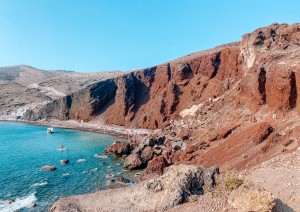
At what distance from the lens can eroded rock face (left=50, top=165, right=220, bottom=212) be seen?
19875 millimetres

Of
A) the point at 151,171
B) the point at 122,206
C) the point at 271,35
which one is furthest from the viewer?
the point at 271,35

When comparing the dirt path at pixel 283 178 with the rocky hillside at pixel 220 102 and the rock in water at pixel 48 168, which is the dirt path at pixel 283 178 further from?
the rock in water at pixel 48 168

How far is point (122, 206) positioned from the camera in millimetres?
21797

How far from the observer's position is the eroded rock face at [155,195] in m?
19.9

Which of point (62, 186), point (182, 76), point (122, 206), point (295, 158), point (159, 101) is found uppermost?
point (182, 76)

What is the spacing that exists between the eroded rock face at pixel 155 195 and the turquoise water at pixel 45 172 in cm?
1252

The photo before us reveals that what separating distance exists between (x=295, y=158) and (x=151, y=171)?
2290 cm

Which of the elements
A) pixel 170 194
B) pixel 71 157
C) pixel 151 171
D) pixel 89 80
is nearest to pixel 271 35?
pixel 151 171

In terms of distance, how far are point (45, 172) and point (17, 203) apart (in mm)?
13680

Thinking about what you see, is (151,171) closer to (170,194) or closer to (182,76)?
(170,194)

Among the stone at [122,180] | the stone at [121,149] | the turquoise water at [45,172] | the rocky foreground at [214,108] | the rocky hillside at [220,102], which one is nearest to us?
the rocky foreground at [214,108]

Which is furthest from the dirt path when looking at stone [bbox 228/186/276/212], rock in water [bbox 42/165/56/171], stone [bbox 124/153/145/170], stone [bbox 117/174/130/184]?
rock in water [bbox 42/165/56/171]

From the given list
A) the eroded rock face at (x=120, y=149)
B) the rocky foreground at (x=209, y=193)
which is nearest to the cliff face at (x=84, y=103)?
the eroded rock face at (x=120, y=149)

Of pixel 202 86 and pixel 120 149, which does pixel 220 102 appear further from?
pixel 202 86
